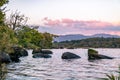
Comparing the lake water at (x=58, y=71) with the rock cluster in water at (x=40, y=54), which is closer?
the lake water at (x=58, y=71)

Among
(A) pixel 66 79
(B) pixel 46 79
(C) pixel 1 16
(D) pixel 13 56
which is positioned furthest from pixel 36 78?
(D) pixel 13 56

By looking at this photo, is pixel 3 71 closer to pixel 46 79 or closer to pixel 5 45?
pixel 5 45

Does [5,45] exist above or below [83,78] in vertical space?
above

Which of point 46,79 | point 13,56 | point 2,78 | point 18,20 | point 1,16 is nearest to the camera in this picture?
point 2,78

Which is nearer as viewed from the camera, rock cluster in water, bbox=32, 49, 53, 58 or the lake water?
the lake water

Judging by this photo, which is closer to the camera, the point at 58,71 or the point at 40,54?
the point at 58,71

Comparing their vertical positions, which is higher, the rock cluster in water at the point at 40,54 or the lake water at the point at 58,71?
the rock cluster in water at the point at 40,54

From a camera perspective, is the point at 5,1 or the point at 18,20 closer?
the point at 5,1

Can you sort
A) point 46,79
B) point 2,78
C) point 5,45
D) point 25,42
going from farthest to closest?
point 25,42
point 46,79
point 5,45
point 2,78

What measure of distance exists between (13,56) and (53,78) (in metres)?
34.2

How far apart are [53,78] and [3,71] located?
20461 mm

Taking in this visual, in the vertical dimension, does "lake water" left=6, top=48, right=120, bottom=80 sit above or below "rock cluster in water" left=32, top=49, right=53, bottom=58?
below

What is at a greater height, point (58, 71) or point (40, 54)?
point (40, 54)

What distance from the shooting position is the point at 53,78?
37.4 m
